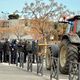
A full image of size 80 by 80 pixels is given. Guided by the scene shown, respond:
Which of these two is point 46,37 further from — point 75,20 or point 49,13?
point 75,20

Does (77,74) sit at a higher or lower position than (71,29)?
lower

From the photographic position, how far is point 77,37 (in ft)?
61.9

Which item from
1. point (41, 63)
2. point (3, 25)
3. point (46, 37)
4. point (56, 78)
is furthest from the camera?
point (3, 25)

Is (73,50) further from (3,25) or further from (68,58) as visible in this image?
(3,25)

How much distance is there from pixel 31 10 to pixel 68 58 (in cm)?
2710

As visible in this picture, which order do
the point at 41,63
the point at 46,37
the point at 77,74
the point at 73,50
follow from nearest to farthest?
the point at 77,74, the point at 73,50, the point at 41,63, the point at 46,37

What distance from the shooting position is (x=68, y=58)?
18.3m

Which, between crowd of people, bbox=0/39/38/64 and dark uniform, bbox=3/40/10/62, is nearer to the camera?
crowd of people, bbox=0/39/38/64

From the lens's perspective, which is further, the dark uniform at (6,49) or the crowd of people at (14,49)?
the dark uniform at (6,49)

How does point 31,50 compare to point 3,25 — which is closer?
point 31,50

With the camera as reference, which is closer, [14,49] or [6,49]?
[14,49]

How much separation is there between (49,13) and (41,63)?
83.6 ft

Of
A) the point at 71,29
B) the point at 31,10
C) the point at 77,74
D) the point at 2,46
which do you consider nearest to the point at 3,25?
the point at 31,10

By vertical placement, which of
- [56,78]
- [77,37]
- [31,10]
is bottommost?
[56,78]
